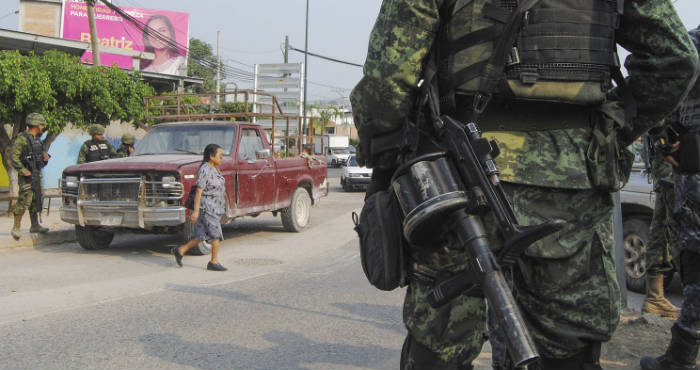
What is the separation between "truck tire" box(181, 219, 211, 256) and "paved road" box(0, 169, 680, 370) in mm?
184

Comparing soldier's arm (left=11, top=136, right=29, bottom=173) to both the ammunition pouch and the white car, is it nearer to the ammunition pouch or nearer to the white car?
the ammunition pouch

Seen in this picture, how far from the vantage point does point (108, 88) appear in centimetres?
1297

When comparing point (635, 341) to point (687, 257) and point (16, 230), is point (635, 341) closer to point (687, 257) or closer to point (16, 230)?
point (687, 257)

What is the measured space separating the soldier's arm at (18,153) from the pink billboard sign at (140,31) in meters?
30.6

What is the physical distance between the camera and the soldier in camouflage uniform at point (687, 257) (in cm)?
334

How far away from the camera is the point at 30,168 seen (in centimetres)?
936

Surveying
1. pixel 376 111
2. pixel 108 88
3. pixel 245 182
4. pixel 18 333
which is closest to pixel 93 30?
pixel 108 88

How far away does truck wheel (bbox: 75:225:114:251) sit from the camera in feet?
28.9

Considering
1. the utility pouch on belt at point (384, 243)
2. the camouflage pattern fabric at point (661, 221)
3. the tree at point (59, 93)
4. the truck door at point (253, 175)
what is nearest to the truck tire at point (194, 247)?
the truck door at point (253, 175)

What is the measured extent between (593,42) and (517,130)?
0.40m

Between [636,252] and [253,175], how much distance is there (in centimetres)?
575

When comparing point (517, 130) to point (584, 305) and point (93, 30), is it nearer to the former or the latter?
point (584, 305)

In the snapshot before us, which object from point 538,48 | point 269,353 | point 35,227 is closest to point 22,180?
point 35,227

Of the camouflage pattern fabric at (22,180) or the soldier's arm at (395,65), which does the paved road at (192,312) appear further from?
the soldier's arm at (395,65)
